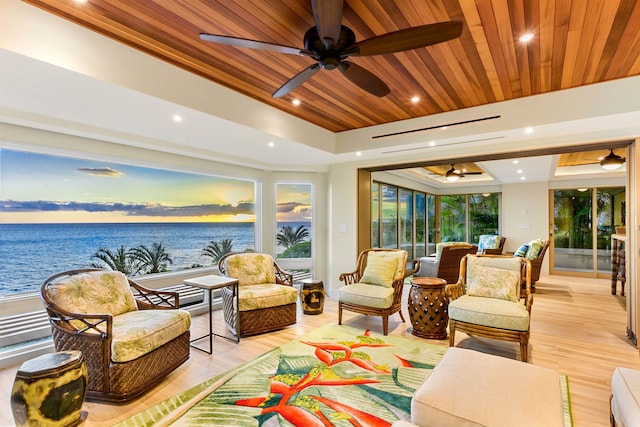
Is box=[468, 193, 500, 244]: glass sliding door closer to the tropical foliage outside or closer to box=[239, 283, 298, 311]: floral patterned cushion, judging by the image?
the tropical foliage outside

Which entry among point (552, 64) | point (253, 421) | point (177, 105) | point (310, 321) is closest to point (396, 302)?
point (310, 321)

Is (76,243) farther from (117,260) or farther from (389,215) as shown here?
(389,215)

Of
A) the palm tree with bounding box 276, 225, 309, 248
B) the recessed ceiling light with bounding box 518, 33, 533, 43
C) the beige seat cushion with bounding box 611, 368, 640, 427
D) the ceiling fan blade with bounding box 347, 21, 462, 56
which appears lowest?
the beige seat cushion with bounding box 611, 368, 640, 427

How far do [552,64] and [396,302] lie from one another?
9.76ft

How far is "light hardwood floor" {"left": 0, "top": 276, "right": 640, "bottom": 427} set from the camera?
2355 mm

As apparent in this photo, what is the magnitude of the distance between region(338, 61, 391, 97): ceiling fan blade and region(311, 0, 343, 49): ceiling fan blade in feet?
0.77

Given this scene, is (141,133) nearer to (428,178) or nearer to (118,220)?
(118,220)

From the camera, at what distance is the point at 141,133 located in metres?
3.64

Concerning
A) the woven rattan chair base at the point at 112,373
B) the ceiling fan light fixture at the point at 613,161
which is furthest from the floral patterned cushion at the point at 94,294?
the ceiling fan light fixture at the point at 613,161

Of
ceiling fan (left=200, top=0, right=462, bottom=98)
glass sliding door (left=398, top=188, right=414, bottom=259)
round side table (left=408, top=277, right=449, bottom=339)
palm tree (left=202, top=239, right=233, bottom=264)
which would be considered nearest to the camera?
ceiling fan (left=200, top=0, right=462, bottom=98)

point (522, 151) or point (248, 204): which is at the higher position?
point (522, 151)

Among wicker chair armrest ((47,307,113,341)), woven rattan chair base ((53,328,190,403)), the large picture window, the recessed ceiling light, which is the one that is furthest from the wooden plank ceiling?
woven rattan chair base ((53,328,190,403))

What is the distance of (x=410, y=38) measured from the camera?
183cm

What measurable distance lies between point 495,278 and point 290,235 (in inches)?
142
